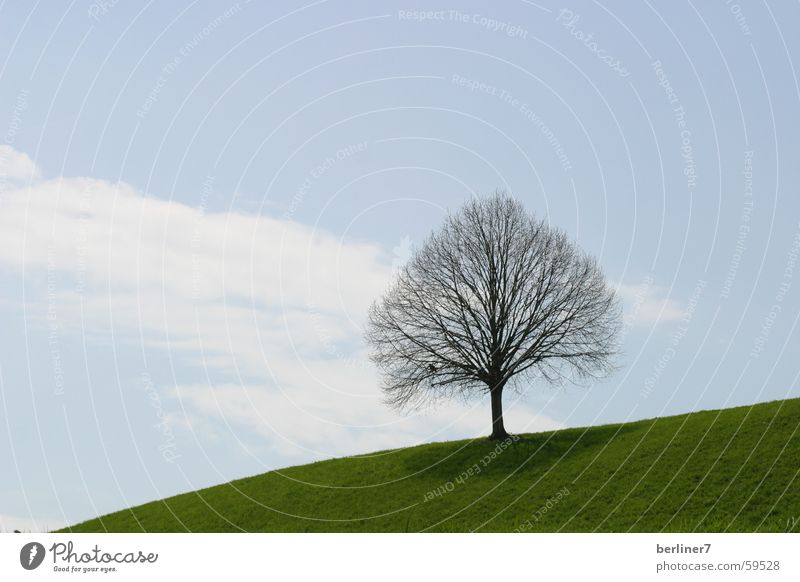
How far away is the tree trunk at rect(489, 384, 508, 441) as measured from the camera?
44125 mm

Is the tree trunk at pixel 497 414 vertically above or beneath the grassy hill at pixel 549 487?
above

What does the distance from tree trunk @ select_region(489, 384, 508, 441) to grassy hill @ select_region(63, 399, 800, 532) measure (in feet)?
2.94

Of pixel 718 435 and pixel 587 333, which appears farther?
pixel 587 333

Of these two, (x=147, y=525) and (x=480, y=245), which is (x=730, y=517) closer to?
(x=480, y=245)

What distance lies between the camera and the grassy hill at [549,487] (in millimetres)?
30906

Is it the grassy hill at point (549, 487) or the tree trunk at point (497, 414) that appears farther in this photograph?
the tree trunk at point (497, 414)

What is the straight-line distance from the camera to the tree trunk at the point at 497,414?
4412cm

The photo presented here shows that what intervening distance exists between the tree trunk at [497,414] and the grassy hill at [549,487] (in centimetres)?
89

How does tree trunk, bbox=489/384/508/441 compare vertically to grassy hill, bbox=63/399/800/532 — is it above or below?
above

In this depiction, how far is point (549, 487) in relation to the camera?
36281mm

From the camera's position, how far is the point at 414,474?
42.2 m

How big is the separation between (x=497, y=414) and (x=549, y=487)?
8467mm
